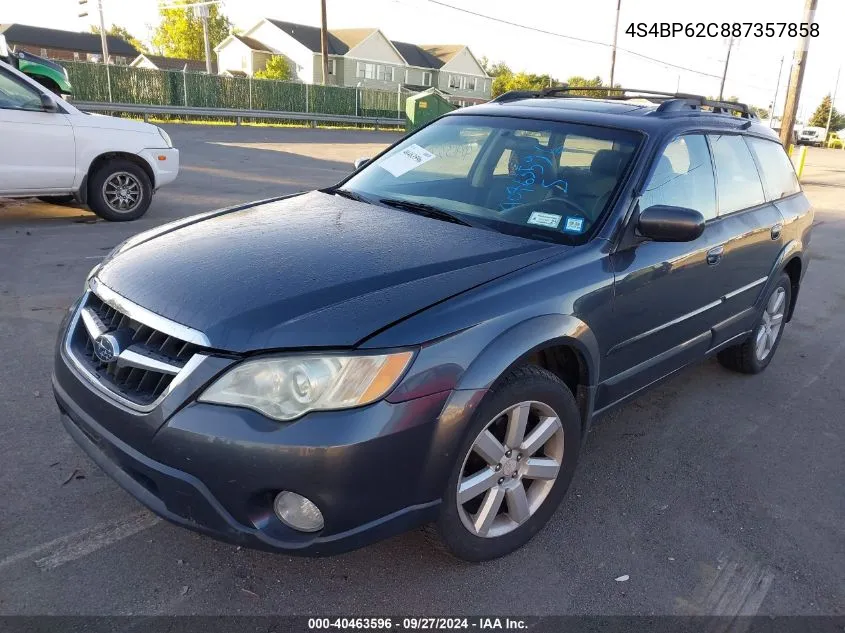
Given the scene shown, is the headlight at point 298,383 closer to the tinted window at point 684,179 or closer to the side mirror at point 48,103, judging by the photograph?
the tinted window at point 684,179

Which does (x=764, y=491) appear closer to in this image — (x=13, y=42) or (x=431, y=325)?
(x=431, y=325)

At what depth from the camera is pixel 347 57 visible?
190 feet

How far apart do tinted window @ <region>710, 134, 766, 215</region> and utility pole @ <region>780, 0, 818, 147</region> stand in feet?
49.9

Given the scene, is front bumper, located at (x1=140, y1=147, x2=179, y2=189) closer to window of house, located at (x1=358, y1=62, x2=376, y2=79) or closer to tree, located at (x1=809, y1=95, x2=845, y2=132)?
window of house, located at (x1=358, y1=62, x2=376, y2=79)

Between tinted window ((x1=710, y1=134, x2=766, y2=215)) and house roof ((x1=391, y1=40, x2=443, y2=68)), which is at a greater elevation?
house roof ((x1=391, y1=40, x2=443, y2=68))

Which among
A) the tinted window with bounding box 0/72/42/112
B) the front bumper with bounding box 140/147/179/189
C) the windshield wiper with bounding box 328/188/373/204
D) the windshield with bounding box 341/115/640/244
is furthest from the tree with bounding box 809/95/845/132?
the windshield wiper with bounding box 328/188/373/204

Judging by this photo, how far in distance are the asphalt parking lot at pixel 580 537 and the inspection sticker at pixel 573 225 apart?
0.96 meters

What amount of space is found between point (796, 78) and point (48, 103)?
17.5 metres

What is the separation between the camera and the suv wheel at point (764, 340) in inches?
187

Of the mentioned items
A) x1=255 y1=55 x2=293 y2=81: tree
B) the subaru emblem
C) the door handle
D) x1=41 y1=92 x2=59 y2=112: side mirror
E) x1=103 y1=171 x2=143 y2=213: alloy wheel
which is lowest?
x1=103 y1=171 x2=143 y2=213: alloy wheel

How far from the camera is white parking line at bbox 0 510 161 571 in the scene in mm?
2545

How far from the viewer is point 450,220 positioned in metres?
3.20

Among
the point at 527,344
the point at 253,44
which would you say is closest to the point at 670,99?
the point at 527,344

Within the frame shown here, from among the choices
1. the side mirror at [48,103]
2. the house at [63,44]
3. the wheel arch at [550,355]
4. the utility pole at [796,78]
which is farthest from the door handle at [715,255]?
the house at [63,44]
